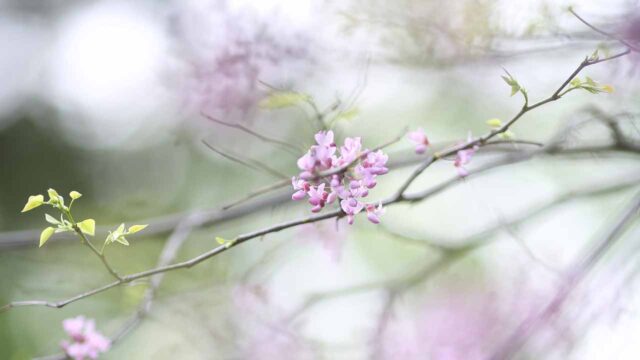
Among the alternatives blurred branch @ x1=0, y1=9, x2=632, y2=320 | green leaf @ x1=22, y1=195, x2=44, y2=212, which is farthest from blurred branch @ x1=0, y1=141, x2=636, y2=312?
green leaf @ x1=22, y1=195, x2=44, y2=212

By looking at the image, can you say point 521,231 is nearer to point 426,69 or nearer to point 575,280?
point 426,69

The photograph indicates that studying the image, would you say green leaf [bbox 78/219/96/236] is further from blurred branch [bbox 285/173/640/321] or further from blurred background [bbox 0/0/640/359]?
blurred branch [bbox 285/173/640/321]

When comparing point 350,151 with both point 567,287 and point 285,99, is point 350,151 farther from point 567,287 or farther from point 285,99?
point 567,287

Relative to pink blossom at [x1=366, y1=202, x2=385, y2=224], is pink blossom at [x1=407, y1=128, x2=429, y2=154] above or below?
above

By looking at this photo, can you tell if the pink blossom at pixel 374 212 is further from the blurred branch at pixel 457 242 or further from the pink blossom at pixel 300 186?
the blurred branch at pixel 457 242

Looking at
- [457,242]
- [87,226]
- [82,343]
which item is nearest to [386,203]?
[87,226]

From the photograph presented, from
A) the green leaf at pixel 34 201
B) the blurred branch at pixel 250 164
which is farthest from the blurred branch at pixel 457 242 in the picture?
the green leaf at pixel 34 201

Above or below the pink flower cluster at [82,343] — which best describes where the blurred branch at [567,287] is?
above
